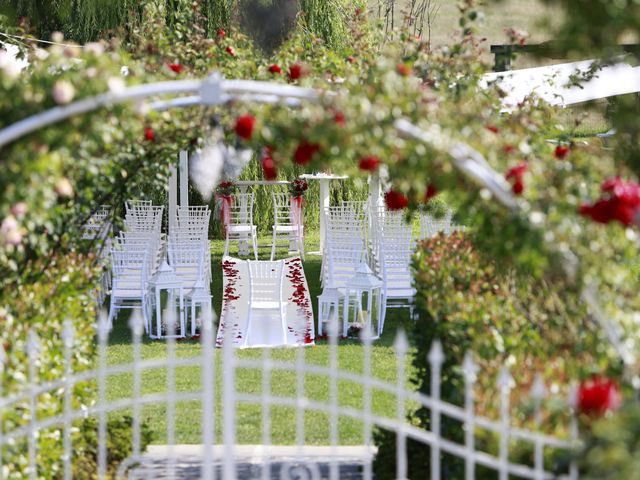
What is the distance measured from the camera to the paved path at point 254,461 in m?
6.45

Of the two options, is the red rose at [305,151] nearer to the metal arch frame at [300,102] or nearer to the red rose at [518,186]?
the metal arch frame at [300,102]

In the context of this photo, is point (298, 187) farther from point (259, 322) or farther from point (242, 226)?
point (259, 322)

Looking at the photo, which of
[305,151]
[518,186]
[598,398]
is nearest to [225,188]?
[305,151]

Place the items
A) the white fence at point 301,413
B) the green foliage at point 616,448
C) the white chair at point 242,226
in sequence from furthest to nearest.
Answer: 1. the white chair at point 242,226
2. the white fence at point 301,413
3. the green foliage at point 616,448

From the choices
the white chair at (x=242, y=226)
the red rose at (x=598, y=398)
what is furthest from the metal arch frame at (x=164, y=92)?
the white chair at (x=242, y=226)

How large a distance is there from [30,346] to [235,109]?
133 centimetres

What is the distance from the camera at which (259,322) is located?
1120 cm

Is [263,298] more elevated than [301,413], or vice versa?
[301,413]

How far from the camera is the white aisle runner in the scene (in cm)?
1104

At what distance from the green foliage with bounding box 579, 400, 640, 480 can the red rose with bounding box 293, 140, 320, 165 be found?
147cm

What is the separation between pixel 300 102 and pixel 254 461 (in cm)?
332

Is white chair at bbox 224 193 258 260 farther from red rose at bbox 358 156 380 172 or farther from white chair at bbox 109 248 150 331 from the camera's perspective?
red rose at bbox 358 156 380 172

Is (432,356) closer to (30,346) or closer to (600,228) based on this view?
(600,228)

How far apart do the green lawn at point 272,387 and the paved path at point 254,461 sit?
12.2 inches
